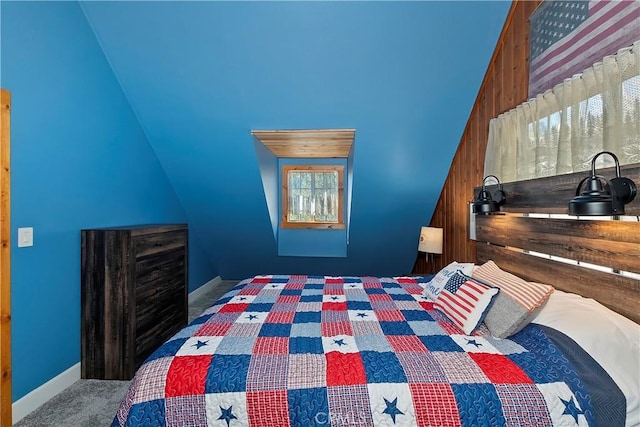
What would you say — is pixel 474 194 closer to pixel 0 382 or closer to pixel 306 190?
pixel 306 190

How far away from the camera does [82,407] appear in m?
2.04

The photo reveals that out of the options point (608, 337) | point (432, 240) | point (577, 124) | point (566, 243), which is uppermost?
point (577, 124)

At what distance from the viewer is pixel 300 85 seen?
9.29ft

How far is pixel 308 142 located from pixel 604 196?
9.63 ft

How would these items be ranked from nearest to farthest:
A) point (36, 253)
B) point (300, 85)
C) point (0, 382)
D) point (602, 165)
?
point (602, 165), point (0, 382), point (36, 253), point (300, 85)

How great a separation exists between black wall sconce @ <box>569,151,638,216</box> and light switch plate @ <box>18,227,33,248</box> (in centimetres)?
301

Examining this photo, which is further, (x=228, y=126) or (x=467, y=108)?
(x=228, y=126)

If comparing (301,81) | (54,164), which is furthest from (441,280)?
(54,164)

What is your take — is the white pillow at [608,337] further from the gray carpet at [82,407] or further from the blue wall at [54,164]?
the blue wall at [54,164]

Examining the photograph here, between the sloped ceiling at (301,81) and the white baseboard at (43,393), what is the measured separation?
7.05ft

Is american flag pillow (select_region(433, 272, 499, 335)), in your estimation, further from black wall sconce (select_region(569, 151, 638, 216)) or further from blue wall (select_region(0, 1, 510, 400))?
blue wall (select_region(0, 1, 510, 400))

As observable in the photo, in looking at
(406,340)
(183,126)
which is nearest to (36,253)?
(183,126)

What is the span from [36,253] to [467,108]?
140 inches

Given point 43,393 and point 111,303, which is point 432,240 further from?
point 43,393
